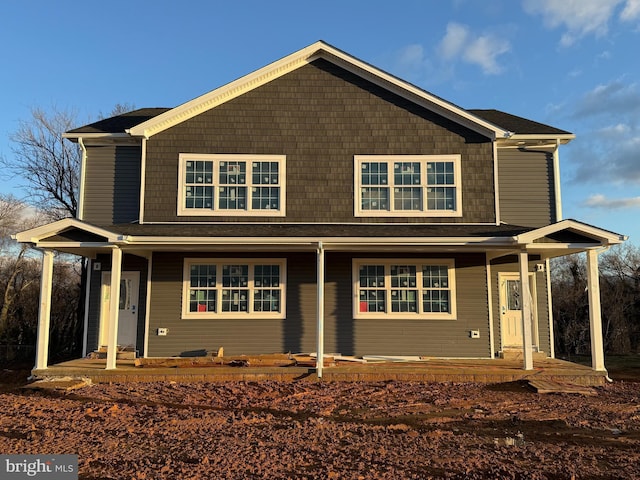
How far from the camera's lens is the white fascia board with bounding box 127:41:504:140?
1268 centimetres

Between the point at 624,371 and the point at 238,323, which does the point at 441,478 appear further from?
the point at 624,371

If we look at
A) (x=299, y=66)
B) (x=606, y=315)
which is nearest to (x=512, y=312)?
(x=299, y=66)

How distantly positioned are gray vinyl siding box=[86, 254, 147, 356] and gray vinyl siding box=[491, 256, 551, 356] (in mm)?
8908

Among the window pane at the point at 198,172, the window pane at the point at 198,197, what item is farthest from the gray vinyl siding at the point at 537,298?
the window pane at the point at 198,172

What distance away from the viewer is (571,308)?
82.0 ft

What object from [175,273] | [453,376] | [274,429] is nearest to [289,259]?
[175,273]

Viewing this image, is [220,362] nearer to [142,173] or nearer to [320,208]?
[320,208]

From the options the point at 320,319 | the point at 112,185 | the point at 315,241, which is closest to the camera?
the point at 320,319

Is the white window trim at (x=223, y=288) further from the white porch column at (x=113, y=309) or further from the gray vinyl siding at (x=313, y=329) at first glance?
the white porch column at (x=113, y=309)

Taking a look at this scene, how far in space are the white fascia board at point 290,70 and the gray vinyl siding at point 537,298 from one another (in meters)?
3.35

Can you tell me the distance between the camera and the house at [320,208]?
1229 cm

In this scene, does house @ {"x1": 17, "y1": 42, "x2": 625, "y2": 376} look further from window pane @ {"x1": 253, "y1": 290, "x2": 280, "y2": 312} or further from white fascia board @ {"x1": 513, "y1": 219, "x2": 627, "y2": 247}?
white fascia board @ {"x1": 513, "y1": 219, "x2": 627, "y2": 247}

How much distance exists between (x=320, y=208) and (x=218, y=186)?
108 inches

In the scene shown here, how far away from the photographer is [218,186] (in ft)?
41.9
